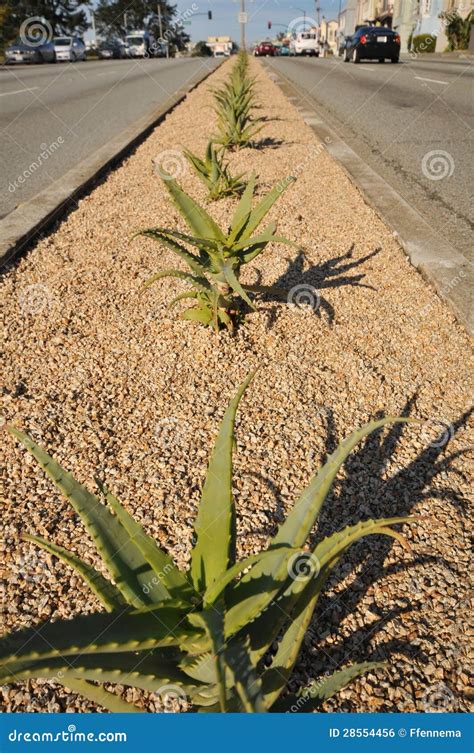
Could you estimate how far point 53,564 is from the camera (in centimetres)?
163

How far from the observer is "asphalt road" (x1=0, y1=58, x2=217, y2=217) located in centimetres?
578

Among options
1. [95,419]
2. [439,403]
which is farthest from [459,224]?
[95,419]

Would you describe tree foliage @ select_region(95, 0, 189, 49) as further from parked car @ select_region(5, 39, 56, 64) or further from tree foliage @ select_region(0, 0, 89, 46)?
parked car @ select_region(5, 39, 56, 64)

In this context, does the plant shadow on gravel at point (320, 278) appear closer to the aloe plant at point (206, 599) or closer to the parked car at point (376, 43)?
the aloe plant at point (206, 599)

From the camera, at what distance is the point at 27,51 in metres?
26.8

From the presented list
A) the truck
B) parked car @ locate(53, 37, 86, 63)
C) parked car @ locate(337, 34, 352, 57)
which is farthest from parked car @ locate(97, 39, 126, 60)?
parked car @ locate(337, 34, 352, 57)

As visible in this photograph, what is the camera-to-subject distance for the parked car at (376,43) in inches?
861

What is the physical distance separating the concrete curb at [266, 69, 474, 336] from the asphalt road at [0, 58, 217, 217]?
A: 9.65 feet

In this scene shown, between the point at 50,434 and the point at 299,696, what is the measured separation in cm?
132

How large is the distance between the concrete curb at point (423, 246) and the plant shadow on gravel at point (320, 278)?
32 centimetres

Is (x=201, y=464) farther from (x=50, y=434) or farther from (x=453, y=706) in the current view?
(x=453, y=706)

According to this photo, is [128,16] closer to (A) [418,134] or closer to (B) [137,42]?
(B) [137,42]

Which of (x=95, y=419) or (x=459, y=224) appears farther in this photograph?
(x=459, y=224)
